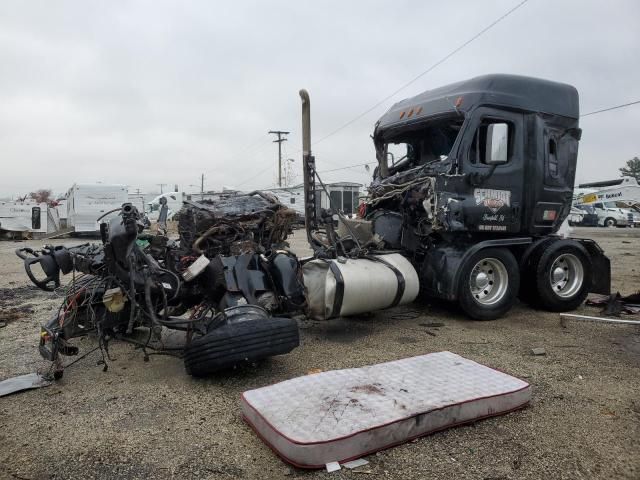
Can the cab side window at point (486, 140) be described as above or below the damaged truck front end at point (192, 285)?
above

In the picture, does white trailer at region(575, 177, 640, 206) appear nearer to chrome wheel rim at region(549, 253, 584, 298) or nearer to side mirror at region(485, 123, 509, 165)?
chrome wheel rim at region(549, 253, 584, 298)

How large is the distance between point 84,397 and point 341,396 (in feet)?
6.31

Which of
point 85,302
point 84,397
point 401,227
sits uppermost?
point 401,227

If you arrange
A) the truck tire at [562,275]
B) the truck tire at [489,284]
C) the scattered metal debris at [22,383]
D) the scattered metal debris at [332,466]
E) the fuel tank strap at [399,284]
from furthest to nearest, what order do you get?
the truck tire at [562,275]
the truck tire at [489,284]
the fuel tank strap at [399,284]
the scattered metal debris at [22,383]
the scattered metal debris at [332,466]

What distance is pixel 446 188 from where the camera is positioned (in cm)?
573

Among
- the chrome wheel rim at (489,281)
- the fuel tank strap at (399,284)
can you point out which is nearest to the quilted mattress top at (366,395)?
the fuel tank strap at (399,284)

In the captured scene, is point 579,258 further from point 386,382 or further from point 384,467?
point 384,467

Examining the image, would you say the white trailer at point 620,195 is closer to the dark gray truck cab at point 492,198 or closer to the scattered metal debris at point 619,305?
the scattered metal debris at point 619,305

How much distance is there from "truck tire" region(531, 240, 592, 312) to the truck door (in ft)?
1.89

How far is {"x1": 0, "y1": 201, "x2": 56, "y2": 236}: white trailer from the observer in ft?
72.3

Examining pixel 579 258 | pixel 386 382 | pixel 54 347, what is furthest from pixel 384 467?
pixel 579 258

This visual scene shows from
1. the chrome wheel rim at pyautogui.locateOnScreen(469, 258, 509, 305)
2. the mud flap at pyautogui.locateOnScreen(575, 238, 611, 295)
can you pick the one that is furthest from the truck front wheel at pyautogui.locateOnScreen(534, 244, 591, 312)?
the chrome wheel rim at pyautogui.locateOnScreen(469, 258, 509, 305)

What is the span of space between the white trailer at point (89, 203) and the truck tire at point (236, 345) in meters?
20.8

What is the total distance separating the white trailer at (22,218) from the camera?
72.3 ft
